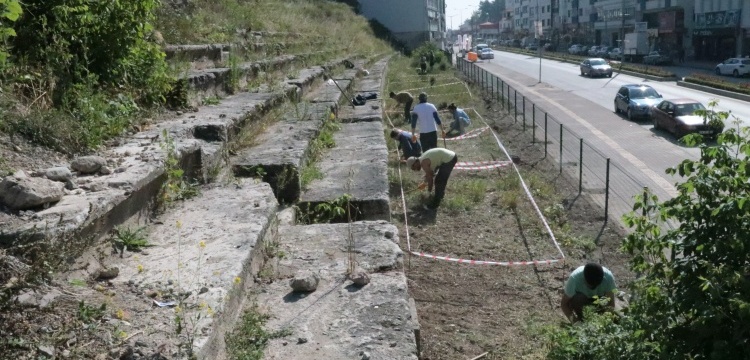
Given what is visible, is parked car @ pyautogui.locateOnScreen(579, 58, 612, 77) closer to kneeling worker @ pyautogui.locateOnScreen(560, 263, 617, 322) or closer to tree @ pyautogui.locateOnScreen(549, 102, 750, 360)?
kneeling worker @ pyautogui.locateOnScreen(560, 263, 617, 322)

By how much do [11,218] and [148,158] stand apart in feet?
4.67

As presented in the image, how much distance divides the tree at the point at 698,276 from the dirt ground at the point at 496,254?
4.71 ft

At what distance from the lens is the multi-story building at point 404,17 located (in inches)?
2042

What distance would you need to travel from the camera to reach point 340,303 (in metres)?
3.93

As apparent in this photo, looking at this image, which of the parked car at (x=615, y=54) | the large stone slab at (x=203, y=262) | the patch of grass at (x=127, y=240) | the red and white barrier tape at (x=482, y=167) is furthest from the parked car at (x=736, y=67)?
the patch of grass at (x=127, y=240)

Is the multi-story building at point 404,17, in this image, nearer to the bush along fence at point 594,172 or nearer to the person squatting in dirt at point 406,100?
the bush along fence at point 594,172

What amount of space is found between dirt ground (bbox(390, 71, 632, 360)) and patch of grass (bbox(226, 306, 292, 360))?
2290 mm

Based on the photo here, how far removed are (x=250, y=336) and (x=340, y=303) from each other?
595 millimetres

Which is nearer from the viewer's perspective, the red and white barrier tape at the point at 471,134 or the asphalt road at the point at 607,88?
the red and white barrier tape at the point at 471,134

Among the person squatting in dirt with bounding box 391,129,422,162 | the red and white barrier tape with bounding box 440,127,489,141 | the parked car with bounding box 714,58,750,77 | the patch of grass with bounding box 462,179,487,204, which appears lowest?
the parked car with bounding box 714,58,750,77

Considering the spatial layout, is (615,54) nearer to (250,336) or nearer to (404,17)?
(404,17)

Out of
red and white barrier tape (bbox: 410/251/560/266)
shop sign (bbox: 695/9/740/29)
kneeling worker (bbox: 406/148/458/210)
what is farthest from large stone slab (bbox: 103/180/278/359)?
shop sign (bbox: 695/9/740/29)

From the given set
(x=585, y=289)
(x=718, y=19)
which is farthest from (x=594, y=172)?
(x=718, y=19)

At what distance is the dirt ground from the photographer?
637cm
